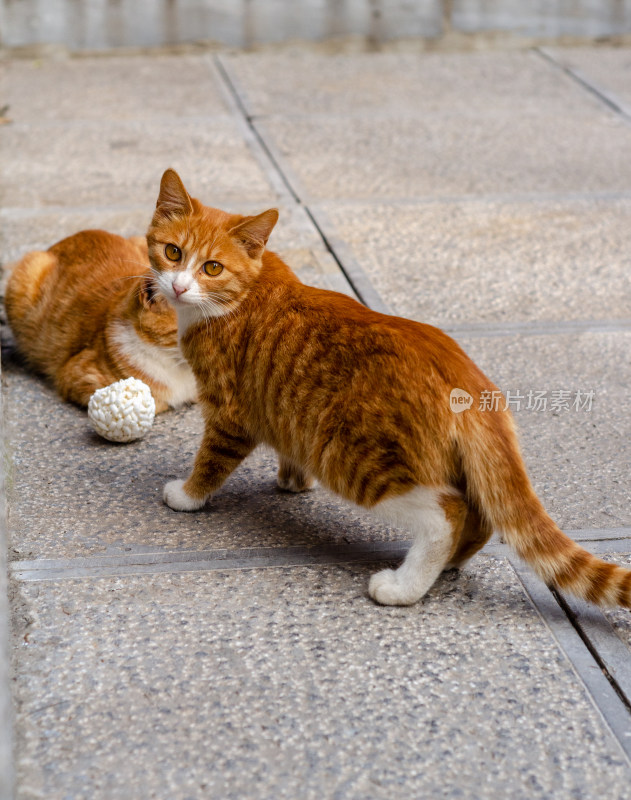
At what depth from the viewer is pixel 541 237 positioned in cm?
495

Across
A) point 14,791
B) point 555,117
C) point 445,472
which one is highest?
point 445,472

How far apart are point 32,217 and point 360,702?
3.53 m

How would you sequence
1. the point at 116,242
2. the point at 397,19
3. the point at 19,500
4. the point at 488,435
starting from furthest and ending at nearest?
1. the point at 397,19
2. the point at 116,242
3. the point at 19,500
4. the point at 488,435

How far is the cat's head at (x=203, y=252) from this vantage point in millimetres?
2785

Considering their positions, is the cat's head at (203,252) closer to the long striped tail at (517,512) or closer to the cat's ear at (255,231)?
the cat's ear at (255,231)

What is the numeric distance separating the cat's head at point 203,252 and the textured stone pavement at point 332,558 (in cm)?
67

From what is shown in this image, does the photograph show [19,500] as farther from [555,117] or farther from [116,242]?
[555,117]

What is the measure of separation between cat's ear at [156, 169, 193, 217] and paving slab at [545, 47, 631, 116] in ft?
15.6

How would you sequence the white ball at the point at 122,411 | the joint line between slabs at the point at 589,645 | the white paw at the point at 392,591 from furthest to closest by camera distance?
the white ball at the point at 122,411 < the white paw at the point at 392,591 < the joint line between slabs at the point at 589,645

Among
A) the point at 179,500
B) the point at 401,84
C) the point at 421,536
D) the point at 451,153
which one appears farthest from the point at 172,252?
the point at 401,84

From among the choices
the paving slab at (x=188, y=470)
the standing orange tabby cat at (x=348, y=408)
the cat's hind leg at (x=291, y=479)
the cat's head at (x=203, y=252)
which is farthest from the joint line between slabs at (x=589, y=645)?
the cat's head at (x=203, y=252)

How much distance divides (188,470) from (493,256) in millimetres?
2217

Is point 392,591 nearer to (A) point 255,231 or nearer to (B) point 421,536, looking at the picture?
(B) point 421,536

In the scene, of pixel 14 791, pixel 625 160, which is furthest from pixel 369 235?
pixel 14 791
